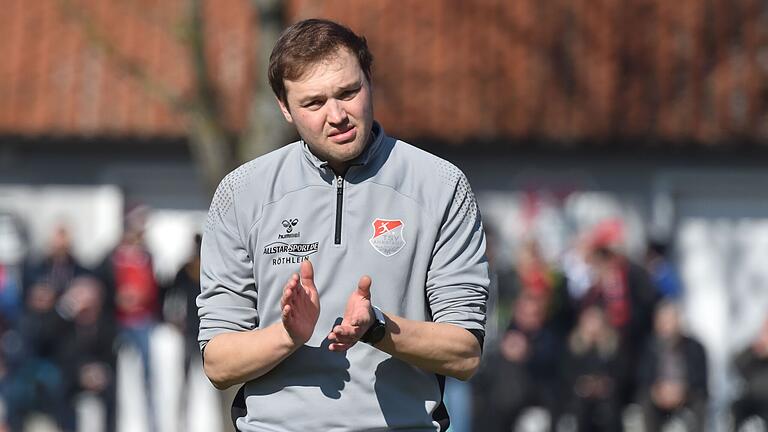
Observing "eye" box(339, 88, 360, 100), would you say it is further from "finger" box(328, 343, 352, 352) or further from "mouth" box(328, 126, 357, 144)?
"finger" box(328, 343, 352, 352)

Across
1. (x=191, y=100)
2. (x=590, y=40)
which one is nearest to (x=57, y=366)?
(x=191, y=100)

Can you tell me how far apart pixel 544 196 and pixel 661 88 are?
5.67ft

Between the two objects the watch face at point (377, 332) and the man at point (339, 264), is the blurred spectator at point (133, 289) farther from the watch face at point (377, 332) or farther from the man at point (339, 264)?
the watch face at point (377, 332)

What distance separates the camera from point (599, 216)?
16438 millimetres

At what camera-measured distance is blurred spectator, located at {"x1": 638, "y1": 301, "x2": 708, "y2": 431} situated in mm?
13219

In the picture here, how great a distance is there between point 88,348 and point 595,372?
480 cm

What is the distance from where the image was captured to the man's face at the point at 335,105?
160 inches

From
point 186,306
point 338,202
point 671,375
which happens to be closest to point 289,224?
point 338,202

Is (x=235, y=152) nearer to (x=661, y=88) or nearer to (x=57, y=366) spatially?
(x=57, y=366)

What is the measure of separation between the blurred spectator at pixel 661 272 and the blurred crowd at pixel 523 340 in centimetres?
1

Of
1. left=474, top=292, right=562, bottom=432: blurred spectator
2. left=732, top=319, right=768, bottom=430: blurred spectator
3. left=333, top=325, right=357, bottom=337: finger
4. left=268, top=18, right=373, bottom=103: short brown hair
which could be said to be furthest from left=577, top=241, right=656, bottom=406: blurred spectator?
left=333, top=325, right=357, bottom=337: finger

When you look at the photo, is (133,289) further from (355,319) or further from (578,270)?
(355,319)

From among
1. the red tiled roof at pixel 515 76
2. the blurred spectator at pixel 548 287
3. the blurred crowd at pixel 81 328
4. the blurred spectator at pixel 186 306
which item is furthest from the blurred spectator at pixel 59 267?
the blurred spectator at pixel 548 287

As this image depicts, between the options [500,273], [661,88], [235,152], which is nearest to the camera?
[235,152]
